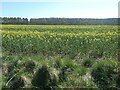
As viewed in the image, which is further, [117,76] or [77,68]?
[77,68]

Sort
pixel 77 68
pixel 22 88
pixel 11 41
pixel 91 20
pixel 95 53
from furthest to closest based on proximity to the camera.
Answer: pixel 91 20 → pixel 11 41 → pixel 95 53 → pixel 77 68 → pixel 22 88

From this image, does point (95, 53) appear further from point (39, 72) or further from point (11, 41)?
point (39, 72)

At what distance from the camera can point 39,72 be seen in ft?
24.4

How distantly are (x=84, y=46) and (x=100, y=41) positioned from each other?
2.31 ft

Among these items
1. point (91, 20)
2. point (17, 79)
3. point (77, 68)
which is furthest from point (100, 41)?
point (91, 20)

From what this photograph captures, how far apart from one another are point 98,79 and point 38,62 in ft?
5.38

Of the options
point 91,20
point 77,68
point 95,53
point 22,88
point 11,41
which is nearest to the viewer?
point 22,88

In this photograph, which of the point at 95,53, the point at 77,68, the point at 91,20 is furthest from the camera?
the point at 91,20

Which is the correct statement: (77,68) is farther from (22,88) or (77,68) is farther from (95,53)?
(95,53)

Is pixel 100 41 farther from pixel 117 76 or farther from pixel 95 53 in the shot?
pixel 117 76

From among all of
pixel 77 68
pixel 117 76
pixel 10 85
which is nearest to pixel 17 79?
pixel 10 85

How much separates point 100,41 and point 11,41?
370 cm

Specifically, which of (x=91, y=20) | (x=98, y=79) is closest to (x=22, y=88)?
(x=98, y=79)

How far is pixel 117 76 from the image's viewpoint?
7398 millimetres
